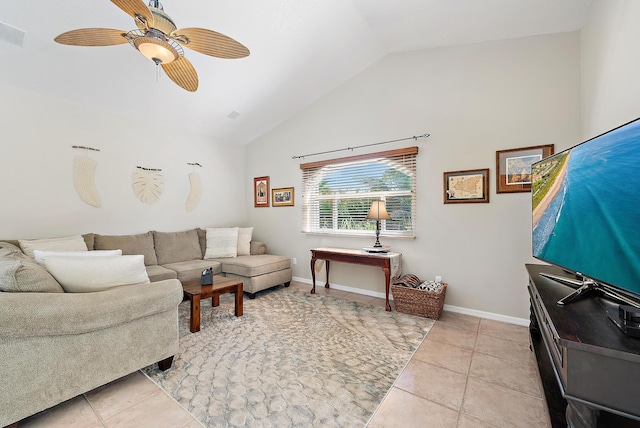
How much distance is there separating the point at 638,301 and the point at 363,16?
3.14 m

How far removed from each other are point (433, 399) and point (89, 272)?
2378mm

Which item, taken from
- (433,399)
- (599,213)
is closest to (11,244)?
(433,399)

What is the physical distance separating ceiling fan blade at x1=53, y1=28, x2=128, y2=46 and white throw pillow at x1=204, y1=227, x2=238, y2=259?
Answer: 9.16 ft

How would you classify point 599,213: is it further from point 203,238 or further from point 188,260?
point 203,238

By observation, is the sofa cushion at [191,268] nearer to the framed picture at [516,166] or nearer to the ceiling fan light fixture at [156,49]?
the ceiling fan light fixture at [156,49]

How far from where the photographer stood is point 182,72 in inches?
88.4

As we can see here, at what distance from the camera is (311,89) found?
3.94 m

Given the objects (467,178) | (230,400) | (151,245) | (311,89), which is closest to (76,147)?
(151,245)

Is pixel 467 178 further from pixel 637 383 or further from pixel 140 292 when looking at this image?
pixel 140 292

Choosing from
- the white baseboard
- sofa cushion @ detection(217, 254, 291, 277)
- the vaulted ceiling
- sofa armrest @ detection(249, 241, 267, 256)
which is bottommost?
the white baseboard

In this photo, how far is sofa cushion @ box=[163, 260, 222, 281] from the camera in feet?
11.1

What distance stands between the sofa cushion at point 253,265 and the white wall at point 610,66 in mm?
3605

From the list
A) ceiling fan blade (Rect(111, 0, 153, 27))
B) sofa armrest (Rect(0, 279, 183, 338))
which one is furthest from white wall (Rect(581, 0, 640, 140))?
sofa armrest (Rect(0, 279, 183, 338))

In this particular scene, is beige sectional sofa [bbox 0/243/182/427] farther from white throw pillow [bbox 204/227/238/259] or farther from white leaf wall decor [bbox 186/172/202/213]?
white leaf wall decor [bbox 186/172/202/213]
